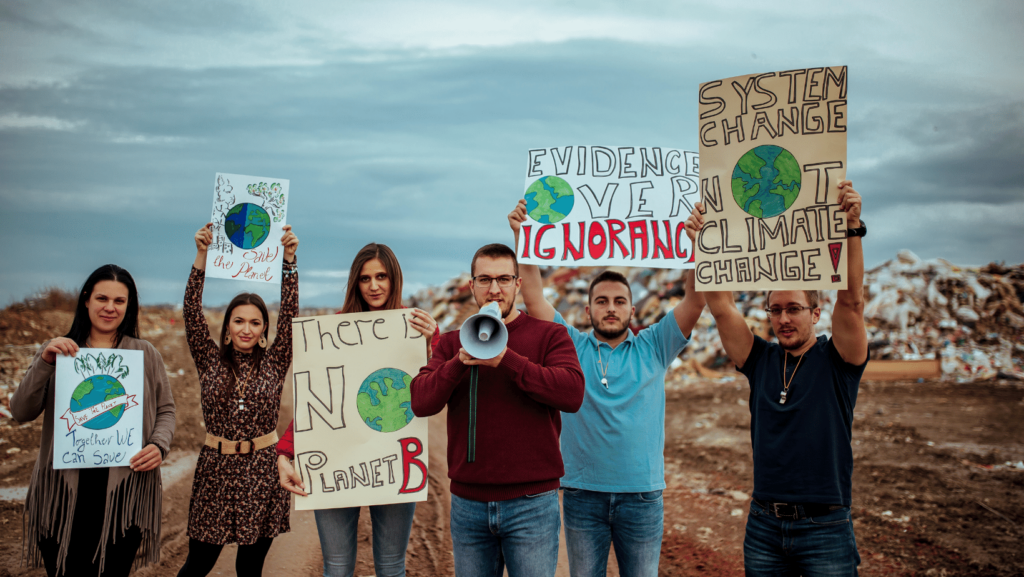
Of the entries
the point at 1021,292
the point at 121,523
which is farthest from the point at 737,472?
the point at 1021,292

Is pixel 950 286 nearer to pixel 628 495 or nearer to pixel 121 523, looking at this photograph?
pixel 628 495

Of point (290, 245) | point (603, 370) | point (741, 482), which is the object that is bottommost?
point (741, 482)

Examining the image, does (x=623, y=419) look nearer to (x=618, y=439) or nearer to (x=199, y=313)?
(x=618, y=439)

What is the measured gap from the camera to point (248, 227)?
406cm

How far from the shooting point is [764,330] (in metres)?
16.2

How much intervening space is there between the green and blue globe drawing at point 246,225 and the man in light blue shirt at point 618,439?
1.74 m

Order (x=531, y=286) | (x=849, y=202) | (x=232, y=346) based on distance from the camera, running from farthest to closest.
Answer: (x=531, y=286) → (x=232, y=346) → (x=849, y=202)

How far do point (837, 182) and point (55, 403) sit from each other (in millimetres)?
4263

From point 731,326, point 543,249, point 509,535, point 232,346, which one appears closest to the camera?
point 509,535

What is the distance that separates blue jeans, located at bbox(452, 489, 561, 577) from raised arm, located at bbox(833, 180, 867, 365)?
156cm

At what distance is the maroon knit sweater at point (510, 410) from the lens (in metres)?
2.88

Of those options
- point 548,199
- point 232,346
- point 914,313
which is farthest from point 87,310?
point 914,313

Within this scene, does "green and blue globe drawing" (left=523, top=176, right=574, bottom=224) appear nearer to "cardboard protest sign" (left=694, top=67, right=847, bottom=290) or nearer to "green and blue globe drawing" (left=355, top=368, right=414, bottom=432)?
"cardboard protest sign" (left=694, top=67, right=847, bottom=290)

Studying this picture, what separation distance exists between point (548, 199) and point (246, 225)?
1938 mm
